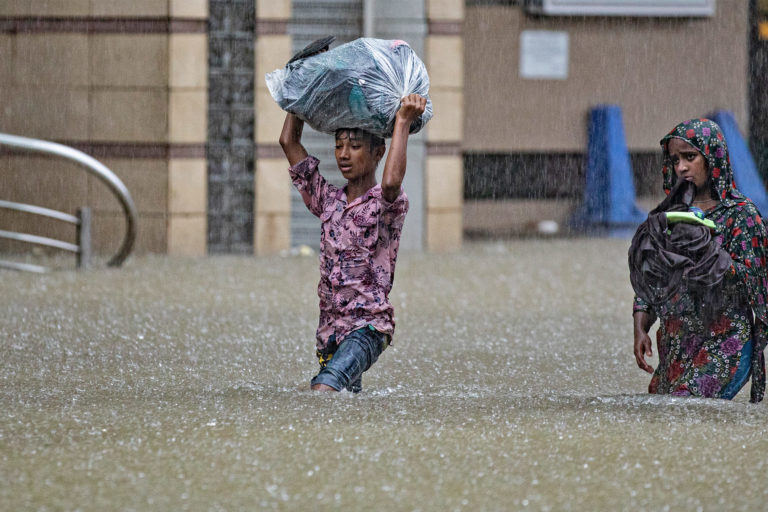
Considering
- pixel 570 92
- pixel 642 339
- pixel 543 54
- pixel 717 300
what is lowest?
pixel 642 339

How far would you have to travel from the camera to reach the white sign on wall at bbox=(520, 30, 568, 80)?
13562mm

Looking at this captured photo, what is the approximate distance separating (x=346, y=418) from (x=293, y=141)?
1237mm

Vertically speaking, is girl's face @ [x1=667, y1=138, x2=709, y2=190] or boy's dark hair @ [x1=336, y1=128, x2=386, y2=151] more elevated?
boy's dark hair @ [x1=336, y1=128, x2=386, y2=151]

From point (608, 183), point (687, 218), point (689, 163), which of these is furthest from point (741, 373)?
point (608, 183)

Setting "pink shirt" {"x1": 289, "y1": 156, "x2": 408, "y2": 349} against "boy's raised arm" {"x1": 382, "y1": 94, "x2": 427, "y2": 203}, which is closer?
"boy's raised arm" {"x1": 382, "y1": 94, "x2": 427, "y2": 203}

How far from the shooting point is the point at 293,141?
16.2 ft

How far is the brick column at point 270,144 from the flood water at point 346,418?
125 inches

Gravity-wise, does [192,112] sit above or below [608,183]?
above

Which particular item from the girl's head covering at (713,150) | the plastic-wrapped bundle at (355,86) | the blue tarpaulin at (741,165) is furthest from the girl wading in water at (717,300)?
the blue tarpaulin at (741,165)

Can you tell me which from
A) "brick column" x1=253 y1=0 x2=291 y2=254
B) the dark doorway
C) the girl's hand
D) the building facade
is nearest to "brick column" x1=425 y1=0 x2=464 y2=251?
the building facade

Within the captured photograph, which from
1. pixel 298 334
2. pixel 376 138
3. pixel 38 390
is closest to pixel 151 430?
pixel 38 390

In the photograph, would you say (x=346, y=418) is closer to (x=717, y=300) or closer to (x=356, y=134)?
(x=356, y=134)

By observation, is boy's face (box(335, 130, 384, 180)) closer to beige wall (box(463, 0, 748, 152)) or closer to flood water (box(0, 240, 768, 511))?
flood water (box(0, 240, 768, 511))

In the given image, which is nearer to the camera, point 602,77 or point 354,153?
point 354,153
